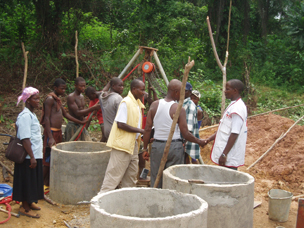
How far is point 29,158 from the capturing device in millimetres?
4199

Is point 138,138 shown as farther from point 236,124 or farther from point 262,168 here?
point 262,168

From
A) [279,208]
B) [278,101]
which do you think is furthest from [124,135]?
[278,101]

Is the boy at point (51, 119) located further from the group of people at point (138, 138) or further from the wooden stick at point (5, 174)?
the group of people at point (138, 138)

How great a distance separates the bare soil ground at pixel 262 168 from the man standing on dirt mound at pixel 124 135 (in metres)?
0.71

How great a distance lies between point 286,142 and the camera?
7.22 m

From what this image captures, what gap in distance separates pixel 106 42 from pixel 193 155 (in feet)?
33.3

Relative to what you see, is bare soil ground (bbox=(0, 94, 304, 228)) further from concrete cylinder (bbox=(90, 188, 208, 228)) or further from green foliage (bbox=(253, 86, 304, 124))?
green foliage (bbox=(253, 86, 304, 124))

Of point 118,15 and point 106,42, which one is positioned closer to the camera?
point 106,42

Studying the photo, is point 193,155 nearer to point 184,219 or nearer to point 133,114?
point 133,114

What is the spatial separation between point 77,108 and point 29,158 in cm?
166

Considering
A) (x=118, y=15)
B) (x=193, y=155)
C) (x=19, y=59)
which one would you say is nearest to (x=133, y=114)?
(x=193, y=155)

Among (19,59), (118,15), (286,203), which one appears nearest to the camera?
(286,203)

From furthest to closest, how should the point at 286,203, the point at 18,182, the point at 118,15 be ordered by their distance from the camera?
the point at 118,15 → the point at 286,203 → the point at 18,182

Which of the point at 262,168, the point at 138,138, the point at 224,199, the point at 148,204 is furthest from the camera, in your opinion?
the point at 262,168
